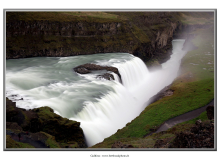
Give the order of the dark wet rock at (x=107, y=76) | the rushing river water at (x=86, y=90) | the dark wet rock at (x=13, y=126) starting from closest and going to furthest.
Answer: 1. the dark wet rock at (x=13, y=126)
2. the rushing river water at (x=86, y=90)
3. the dark wet rock at (x=107, y=76)

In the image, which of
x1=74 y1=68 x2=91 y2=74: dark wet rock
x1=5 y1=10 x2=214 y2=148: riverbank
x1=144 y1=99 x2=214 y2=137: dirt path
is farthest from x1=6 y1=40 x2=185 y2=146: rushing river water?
x1=144 y1=99 x2=214 y2=137: dirt path

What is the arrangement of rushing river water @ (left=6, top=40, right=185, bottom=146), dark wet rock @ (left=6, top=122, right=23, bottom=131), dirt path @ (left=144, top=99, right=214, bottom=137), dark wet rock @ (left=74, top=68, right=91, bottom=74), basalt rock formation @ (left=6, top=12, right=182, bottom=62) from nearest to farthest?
dark wet rock @ (left=6, top=122, right=23, bottom=131) → dirt path @ (left=144, top=99, right=214, bottom=137) → rushing river water @ (left=6, top=40, right=185, bottom=146) → dark wet rock @ (left=74, top=68, right=91, bottom=74) → basalt rock formation @ (left=6, top=12, right=182, bottom=62)

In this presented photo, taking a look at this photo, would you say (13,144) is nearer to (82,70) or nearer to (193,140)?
(193,140)

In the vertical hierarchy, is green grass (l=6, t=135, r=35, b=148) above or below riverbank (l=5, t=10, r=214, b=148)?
above

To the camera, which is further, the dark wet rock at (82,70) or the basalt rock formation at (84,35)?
the basalt rock formation at (84,35)

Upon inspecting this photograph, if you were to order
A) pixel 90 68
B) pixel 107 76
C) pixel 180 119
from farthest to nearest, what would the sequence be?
pixel 90 68 → pixel 107 76 → pixel 180 119

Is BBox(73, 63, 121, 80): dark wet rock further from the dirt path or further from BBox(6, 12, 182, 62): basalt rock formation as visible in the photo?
the dirt path

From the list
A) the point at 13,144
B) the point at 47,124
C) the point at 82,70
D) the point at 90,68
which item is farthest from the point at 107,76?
the point at 13,144

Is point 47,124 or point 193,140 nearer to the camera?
point 193,140

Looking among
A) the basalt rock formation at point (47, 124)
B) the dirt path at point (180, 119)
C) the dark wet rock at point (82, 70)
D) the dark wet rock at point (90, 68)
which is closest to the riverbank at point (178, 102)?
Answer: the dirt path at point (180, 119)

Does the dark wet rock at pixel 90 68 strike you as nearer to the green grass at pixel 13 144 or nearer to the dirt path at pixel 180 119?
the dirt path at pixel 180 119
